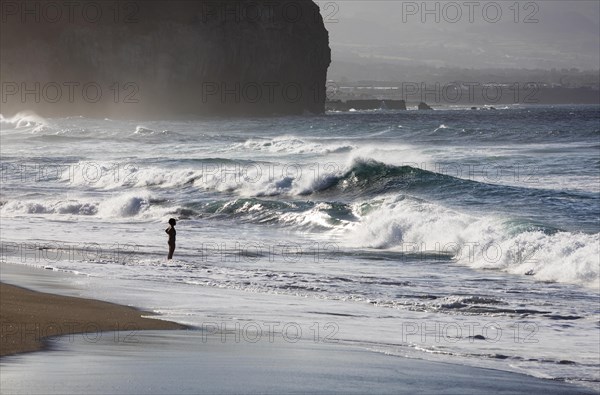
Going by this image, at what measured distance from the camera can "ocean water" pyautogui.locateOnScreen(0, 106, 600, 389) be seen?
405 inches

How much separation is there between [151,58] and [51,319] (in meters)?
96.6

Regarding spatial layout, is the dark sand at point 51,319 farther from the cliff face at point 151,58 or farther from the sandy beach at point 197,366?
the cliff face at point 151,58

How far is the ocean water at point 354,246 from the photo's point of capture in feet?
33.8

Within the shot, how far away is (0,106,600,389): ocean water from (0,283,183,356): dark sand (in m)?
0.54

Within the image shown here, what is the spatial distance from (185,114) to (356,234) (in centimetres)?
8714

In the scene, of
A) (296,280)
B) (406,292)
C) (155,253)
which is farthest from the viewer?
(155,253)

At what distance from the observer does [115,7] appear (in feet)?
341

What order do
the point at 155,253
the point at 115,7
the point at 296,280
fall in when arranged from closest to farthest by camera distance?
the point at 296,280
the point at 155,253
the point at 115,7

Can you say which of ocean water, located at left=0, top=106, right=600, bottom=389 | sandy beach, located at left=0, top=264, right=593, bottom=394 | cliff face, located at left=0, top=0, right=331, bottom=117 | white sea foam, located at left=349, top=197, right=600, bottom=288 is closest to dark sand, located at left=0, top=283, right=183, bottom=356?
sandy beach, located at left=0, top=264, right=593, bottom=394

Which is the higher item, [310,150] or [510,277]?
[310,150]

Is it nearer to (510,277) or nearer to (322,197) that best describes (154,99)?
(322,197)

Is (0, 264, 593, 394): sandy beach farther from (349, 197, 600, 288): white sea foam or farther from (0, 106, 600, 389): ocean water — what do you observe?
(349, 197, 600, 288): white sea foam

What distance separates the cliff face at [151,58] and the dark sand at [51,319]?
306ft

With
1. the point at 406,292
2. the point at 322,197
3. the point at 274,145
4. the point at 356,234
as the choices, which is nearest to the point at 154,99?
the point at 274,145
